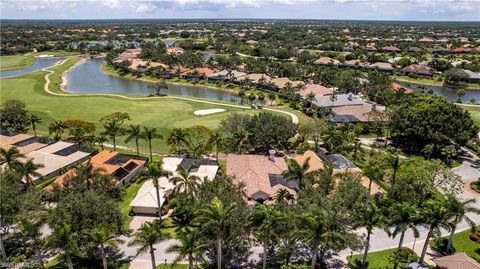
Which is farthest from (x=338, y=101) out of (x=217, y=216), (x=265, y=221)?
(x=217, y=216)

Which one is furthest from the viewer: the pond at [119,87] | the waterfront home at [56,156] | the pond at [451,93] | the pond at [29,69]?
the pond at [29,69]

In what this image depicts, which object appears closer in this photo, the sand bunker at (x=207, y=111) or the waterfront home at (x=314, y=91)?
the sand bunker at (x=207, y=111)

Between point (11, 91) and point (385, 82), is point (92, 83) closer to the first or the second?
point (11, 91)

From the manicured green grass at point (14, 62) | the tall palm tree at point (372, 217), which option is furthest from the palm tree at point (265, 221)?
the manicured green grass at point (14, 62)

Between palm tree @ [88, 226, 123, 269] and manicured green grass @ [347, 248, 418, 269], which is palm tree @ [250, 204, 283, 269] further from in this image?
palm tree @ [88, 226, 123, 269]

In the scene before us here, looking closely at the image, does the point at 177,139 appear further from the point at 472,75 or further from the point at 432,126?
the point at 472,75

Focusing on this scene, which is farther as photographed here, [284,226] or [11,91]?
[11,91]

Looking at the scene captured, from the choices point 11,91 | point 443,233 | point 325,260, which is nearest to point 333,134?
point 443,233

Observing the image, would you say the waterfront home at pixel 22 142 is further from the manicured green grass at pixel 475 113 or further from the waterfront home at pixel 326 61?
the waterfront home at pixel 326 61
